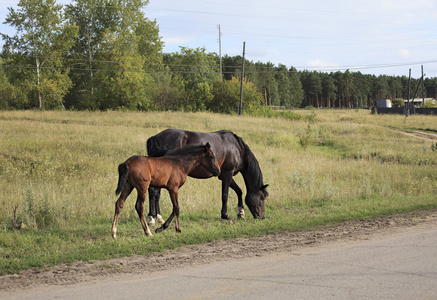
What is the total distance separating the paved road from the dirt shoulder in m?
0.24

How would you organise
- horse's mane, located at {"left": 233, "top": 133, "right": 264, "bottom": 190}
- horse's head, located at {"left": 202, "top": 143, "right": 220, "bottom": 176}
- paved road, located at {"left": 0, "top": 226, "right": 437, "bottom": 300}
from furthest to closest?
1. horse's mane, located at {"left": 233, "top": 133, "right": 264, "bottom": 190}
2. horse's head, located at {"left": 202, "top": 143, "right": 220, "bottom": 176}
3. paved road, located at {"left": 0, "top": 226, "right": 437, "bottom": 300}

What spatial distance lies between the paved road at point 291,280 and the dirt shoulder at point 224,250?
0.79 ft

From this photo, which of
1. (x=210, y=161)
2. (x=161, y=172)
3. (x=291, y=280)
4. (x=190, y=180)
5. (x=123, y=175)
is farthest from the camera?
(x=190, y=180)

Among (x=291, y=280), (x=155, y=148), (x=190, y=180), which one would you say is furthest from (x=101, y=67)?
(x=291, y=280)

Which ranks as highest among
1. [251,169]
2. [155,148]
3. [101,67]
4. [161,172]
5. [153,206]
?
[101,67]

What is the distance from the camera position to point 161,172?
7383mm

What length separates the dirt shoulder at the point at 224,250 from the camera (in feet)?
17.6

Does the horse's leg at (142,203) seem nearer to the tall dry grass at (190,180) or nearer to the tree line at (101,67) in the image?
the tall dry grass at (190,180)

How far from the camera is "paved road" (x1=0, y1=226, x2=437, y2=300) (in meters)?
4.76

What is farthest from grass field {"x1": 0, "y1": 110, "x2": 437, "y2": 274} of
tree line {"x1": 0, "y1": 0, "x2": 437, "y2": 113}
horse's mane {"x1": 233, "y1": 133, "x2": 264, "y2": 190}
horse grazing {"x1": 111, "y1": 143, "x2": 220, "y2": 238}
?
tree line {"x1": 0, "y1": 0, "x2": 437, "y2": 113}

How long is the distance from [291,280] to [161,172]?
10.5 ft

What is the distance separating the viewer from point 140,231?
7.79 m

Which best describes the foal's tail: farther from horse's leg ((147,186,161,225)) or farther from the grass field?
horse's leg ((147,186,161,225))

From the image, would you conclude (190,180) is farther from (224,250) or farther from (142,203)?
(224,250)
